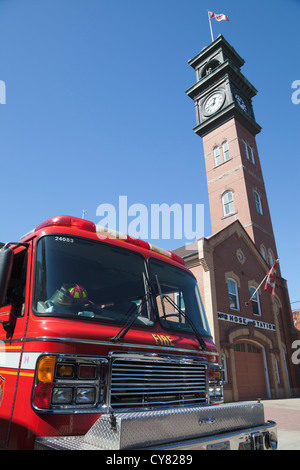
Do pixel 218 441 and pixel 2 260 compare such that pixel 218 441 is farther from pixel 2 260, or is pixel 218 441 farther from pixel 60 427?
pixel 2 260

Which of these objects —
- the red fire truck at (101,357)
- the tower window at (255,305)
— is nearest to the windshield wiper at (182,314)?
the red fire truck at (101,357)

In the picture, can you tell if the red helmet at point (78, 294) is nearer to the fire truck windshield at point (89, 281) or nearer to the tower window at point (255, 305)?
the fire truck windshield at point (89, 281)

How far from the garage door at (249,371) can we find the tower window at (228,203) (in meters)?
11.2

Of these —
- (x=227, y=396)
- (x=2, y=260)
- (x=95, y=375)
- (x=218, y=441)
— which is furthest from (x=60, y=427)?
(x=227, y=396)

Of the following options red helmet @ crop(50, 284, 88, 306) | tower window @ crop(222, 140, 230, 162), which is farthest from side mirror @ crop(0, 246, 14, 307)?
tower window @ crop(222, 140, 230, 162)

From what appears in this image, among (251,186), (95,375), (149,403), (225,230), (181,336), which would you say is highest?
(251,186)

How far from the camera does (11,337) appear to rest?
3.18m

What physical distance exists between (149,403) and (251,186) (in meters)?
25.0

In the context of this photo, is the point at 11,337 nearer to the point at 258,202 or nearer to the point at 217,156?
the point at 258,202

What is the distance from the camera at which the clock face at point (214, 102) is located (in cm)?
2918

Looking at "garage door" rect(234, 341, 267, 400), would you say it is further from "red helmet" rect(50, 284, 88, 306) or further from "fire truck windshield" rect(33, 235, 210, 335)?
"red helmet" rect(50, 284, 88, 306)

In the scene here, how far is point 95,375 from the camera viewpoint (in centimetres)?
275

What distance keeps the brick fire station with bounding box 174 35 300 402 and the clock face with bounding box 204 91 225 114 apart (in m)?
0.09
